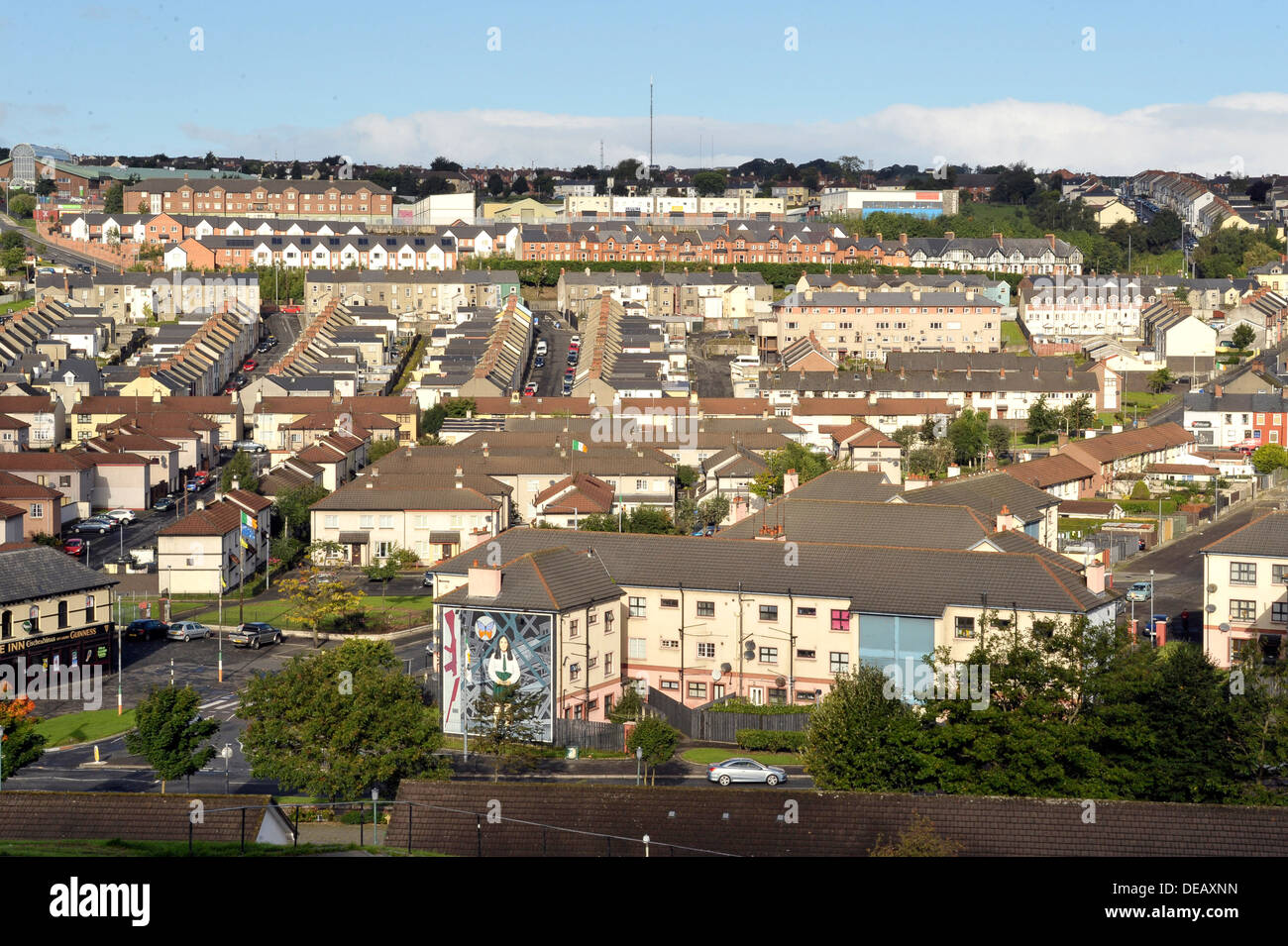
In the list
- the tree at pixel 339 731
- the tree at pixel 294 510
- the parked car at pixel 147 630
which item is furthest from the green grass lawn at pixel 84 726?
the tree at pixel 294 510

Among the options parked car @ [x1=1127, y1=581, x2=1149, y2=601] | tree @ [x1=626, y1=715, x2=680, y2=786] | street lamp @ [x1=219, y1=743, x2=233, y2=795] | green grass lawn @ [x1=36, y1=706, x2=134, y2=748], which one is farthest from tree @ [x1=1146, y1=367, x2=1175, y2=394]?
street lamp @ [x1=219, y1=743, x2=233, y2=795]

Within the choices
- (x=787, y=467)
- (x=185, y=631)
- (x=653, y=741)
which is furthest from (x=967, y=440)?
(x=653, y=741)

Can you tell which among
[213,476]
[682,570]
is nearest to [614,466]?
[213,476]

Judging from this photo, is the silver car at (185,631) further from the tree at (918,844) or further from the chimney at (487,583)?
the tree at (918,844)

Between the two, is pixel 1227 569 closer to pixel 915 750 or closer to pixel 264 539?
pixel 915 750

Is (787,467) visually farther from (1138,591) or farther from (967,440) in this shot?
(1138,591)

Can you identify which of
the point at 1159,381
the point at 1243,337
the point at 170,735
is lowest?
the point at 170,735

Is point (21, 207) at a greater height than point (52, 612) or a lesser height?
greater
